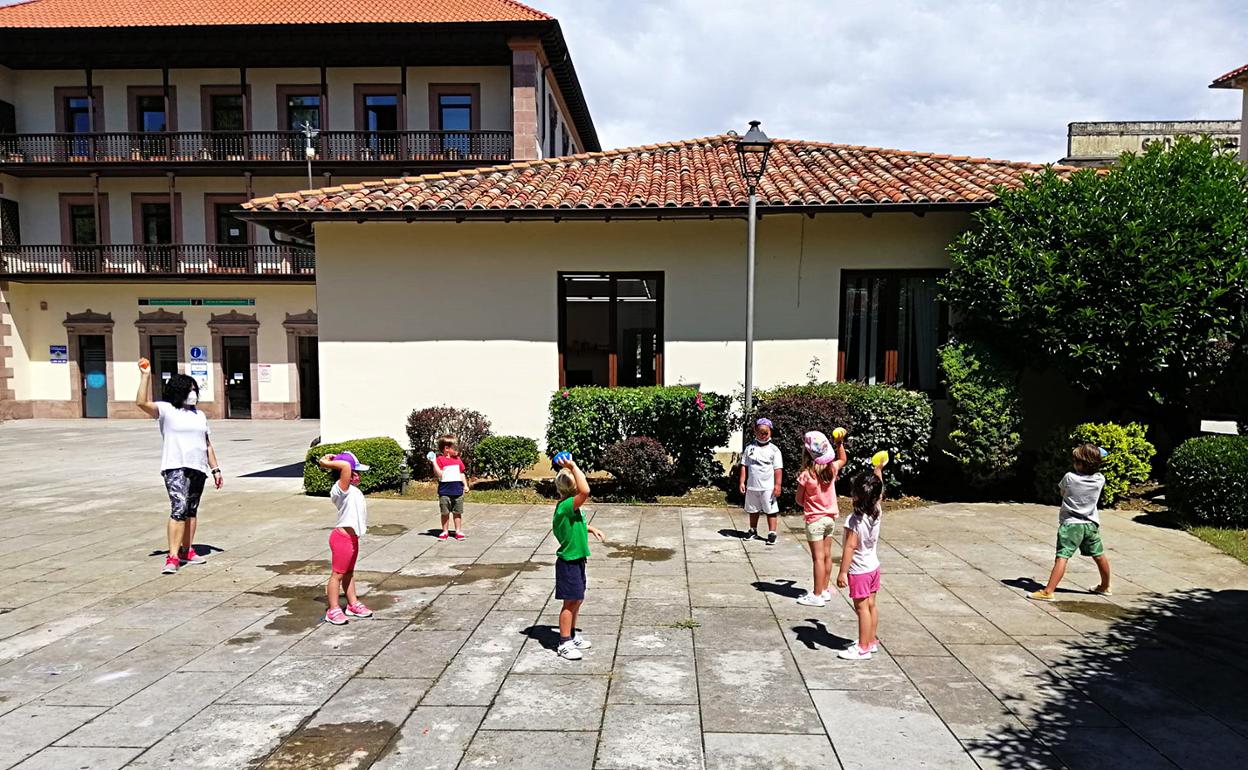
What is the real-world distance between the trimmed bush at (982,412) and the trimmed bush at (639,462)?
13.7ft

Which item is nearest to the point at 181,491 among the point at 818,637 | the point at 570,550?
the point at 570,550

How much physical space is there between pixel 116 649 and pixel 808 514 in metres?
5.31

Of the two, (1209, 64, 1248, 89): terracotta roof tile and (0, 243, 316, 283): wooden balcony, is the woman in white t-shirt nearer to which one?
(0, 243, 316, 283): wooden balcony

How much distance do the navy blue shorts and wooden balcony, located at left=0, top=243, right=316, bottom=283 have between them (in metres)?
22.4

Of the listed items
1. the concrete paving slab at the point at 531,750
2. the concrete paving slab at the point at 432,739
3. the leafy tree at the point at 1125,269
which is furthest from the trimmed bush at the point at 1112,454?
the concrete paving slab at the point at 432,739

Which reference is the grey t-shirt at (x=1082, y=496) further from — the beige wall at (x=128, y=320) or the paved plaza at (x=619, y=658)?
the beige wall at (x=128, y=320)

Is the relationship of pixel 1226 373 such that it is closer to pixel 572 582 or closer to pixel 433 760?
pixel 572 582

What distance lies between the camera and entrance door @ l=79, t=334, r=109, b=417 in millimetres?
25188

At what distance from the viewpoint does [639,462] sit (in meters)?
9.96

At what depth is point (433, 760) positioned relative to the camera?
141 inches

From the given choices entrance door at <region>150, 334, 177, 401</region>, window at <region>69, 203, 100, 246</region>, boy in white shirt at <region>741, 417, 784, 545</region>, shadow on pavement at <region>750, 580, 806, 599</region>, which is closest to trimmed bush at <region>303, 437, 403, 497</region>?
boy in white shirt at <region>741, 417, 784, 545</region>

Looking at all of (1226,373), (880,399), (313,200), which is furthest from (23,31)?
(1226,373)

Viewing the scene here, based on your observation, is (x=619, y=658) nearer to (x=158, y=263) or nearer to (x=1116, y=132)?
(x=158, y=263)

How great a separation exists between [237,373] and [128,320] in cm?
417
